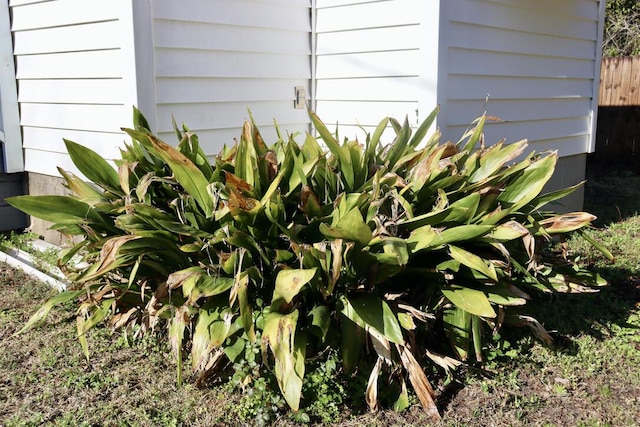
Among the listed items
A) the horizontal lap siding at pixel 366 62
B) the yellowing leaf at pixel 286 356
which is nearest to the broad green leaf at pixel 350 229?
the yellowing leaf at pixel 286 356

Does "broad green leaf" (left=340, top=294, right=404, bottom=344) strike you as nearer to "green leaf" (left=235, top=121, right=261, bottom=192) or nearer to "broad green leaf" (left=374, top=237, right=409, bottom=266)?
"broad green leaf" (left=374, top=237, right=409, bottom=266)

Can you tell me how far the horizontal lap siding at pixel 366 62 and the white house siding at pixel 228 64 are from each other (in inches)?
7.5

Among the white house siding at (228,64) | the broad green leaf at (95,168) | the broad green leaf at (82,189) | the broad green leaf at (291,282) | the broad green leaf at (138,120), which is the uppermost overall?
the white house siding at (228,64)

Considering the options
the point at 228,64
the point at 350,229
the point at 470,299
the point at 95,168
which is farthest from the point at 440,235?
the point at 228,64

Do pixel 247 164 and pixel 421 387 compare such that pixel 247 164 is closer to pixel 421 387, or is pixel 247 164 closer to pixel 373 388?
pixel 373 388

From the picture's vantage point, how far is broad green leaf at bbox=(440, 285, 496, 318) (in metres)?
3.42

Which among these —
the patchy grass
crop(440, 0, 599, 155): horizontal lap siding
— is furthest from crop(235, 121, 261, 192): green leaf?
crop(440, 0, 599, 155): horizontal lap siding

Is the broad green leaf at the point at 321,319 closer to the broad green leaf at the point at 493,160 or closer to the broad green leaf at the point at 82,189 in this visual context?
the broad green leaf at the point at 493,160

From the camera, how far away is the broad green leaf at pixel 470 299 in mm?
3424

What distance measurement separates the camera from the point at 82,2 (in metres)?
4.95

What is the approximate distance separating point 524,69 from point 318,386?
13.1 ft

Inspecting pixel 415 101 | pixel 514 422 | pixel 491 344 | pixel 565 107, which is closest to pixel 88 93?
pixel 415 101

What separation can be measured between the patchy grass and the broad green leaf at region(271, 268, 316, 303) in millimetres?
519

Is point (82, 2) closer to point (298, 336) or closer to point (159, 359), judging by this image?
point (159, 359)
